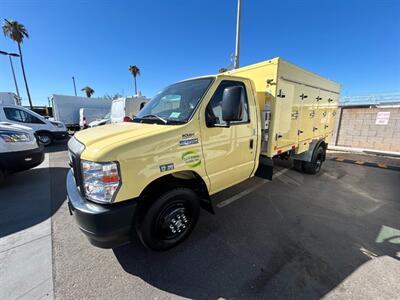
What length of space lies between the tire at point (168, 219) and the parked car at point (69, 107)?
1697cm

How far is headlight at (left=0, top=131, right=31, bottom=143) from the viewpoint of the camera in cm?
423

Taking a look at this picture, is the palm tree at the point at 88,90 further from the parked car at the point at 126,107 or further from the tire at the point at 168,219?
the tire at the point at 168,219

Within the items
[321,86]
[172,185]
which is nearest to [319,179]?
[321,86]

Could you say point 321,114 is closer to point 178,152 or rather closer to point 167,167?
point 178,152

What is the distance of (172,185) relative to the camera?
2357 mm

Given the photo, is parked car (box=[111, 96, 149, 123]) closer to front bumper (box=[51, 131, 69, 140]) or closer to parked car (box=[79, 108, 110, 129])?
front bumper (box=[51, 131, 69, 140])

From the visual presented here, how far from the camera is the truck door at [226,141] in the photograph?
2.48 meters

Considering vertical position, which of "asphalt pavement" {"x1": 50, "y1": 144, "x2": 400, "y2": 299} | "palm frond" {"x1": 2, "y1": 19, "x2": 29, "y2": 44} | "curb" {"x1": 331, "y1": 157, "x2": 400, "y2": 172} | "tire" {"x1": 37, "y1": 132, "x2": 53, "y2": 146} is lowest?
"curb" {"x1": 331, "y1": 157, "x2": 400, "y2": 172}

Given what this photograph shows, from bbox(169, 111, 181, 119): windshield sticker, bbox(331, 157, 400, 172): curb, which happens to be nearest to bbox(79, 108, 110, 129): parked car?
bbox(169, 111, 181, 119): windshield sticker

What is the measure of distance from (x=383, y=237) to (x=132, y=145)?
3.80 meters

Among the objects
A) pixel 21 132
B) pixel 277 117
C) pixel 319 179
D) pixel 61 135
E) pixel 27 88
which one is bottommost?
pixel 319 179

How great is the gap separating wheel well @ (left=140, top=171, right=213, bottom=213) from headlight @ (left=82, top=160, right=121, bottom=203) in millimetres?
370

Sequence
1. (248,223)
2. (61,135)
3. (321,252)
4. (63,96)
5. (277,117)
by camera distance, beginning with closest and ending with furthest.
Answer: (321,252)
(248,223)
(277,117)
(61,135)
(63,96)

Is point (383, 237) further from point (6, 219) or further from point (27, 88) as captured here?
point (27, 88)
